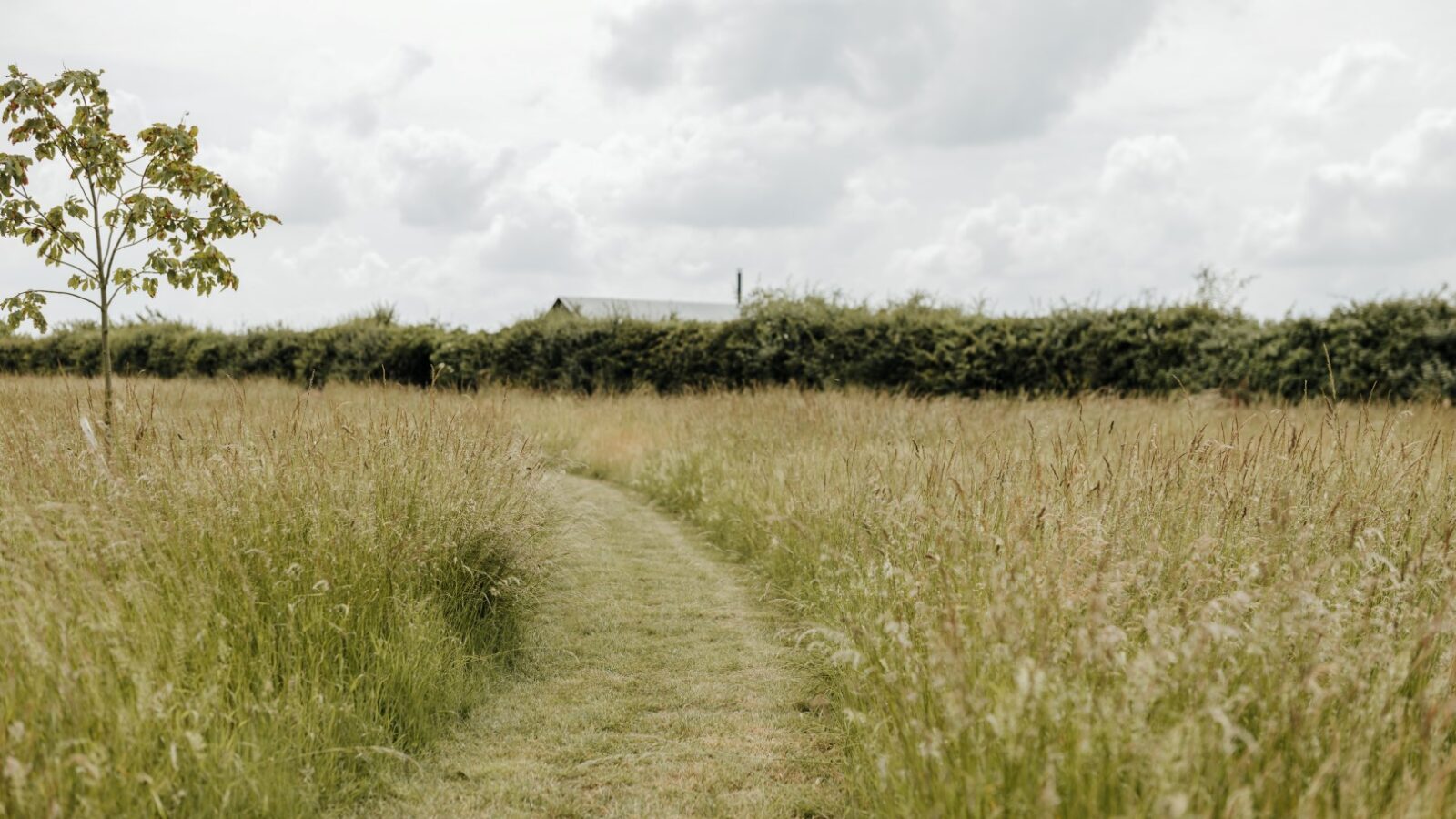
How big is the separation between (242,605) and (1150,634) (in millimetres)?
3627

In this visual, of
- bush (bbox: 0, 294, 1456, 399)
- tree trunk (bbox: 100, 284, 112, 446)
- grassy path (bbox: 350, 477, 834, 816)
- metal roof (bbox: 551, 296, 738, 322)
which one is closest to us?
grassy path (bbox: 350, 477, 834, 816)

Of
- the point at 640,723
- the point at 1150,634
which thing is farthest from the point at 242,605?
the point at 1150,634

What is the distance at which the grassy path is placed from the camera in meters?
3.84

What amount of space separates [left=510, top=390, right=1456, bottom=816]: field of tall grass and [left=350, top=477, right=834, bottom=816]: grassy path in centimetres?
36

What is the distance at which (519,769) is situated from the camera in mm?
4105

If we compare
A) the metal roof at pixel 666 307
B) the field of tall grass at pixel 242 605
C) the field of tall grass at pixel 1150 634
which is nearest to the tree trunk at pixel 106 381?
the field of tall grass at pixel 242 605

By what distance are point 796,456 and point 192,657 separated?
6062 millimetres

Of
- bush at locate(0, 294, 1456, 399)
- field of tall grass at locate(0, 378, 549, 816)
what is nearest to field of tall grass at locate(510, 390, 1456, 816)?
field of tall grass at locate(0, 378, 549, 816)

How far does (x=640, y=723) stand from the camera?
465 cm

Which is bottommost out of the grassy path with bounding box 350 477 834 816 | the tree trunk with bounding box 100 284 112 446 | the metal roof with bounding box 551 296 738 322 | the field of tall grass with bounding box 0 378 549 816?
the grassy path with bounding box 350 477 834 816

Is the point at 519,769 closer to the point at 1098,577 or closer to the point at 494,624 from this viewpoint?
the point at 494,624

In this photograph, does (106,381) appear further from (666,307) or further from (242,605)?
(666,307)

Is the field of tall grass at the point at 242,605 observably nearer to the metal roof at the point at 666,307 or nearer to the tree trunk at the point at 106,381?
the tree trunk at the point at 106,381

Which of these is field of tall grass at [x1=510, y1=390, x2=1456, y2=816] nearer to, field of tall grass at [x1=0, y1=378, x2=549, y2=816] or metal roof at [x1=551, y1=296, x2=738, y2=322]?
field of tall grass at [x1=0, y1=378, x2=549, y2=816]
